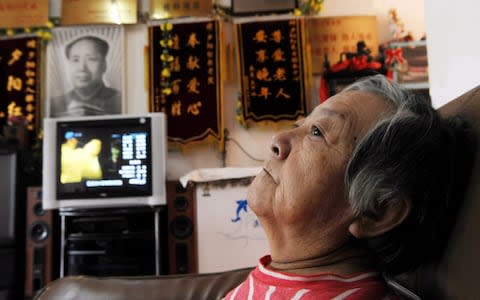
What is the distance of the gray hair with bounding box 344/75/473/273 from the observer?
647 millimetres

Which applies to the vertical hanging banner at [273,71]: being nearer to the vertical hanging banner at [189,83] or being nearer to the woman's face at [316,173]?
the vertical hanging banner at [189,83]

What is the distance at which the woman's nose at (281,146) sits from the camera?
77 cm

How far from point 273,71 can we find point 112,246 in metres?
1.67

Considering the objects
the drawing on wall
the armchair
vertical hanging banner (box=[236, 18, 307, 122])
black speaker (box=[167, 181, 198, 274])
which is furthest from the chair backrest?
vertical hanging banner (box=[236, 18, 307, 122])

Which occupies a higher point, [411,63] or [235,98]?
[411,63]

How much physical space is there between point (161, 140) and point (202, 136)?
0.57 metres

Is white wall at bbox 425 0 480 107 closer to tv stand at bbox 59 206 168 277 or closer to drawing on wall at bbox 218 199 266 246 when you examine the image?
drawing on wall at bbox 218 199 266 246

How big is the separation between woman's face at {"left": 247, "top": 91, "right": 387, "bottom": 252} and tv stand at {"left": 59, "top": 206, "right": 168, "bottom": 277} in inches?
77.1

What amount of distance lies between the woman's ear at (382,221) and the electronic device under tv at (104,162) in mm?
2041

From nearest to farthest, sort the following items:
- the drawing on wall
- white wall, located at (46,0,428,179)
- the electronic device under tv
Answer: the drawing on wall < the electronic device under tv < white wall, located at (46,0,428,179)

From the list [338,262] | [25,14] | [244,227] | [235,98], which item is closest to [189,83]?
[235,98]

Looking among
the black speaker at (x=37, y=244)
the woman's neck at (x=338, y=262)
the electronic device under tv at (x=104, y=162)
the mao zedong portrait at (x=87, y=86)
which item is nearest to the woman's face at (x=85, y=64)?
the mao zedong portrait at (x=87, y=86)

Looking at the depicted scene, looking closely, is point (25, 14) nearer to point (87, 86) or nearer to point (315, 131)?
point (87, 86)

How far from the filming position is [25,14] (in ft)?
11.1
